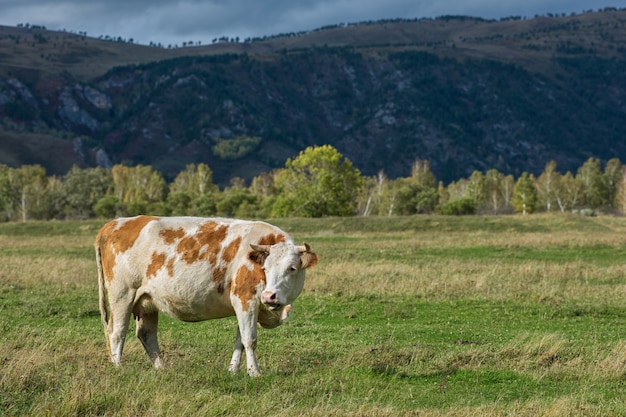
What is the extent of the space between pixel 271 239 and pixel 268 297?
1345 millimetres

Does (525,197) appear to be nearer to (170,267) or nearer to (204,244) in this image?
Answer: (204,244)

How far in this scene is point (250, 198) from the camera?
114562mm

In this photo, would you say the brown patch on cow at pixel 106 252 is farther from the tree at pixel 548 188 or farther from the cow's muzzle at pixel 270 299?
the tree at pixel 548 188

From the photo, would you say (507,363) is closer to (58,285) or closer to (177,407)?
(177,407)

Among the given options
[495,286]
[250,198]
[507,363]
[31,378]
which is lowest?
[250,198]

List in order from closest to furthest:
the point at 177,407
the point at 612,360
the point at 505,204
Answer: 1. the point at 177,407
2. the point at 612,360
3. the point at 505,204

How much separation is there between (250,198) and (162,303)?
101 meters

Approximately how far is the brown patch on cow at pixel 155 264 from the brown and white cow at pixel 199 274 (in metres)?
0.02

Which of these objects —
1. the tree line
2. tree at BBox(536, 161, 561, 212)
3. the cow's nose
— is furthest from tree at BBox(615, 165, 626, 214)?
the cow's nose

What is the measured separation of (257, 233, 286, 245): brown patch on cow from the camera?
13.2 m

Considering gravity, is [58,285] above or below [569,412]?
below

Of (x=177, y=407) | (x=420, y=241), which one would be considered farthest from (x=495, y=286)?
(x=420, y=241)

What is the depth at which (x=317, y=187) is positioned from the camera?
305ft

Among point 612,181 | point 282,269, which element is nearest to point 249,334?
point 282,269
